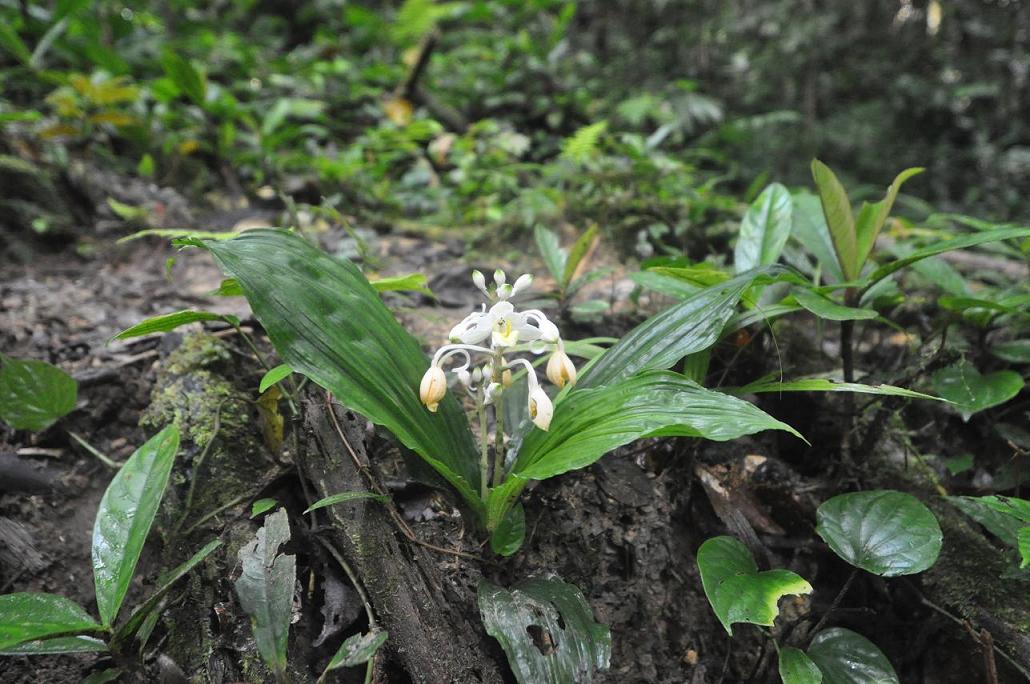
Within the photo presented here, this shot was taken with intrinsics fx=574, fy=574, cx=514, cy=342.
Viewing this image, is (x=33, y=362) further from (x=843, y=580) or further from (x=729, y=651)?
(x=843, y=580)

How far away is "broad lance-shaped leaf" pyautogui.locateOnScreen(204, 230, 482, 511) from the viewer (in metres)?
1.27

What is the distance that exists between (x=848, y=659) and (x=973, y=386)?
1020mm

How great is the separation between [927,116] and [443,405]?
7.54 meters

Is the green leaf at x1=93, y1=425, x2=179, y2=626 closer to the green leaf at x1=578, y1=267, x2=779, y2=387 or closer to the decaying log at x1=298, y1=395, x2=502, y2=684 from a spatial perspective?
the decaying log at x1=298, y1=395, x2=502, y2=684

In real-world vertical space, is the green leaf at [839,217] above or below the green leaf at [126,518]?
above

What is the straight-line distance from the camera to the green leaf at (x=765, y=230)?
200 cm

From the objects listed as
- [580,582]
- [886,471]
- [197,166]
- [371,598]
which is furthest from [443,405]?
[197,166]

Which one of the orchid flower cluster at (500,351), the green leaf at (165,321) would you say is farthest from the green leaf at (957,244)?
the green leaf at (165,321)

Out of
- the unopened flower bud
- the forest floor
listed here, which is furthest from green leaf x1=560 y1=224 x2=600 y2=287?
the unopened flower bud

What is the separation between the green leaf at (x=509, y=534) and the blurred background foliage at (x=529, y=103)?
1.82 m

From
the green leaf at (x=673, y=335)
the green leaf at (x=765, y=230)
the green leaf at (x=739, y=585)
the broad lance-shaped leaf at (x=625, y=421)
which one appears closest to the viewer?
the broad lance-shaped leaf at (x=625, y=421)

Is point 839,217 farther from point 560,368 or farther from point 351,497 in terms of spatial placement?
point 351,497

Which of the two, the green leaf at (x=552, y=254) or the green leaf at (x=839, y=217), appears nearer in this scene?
the green leaf at (x=839, y=217)

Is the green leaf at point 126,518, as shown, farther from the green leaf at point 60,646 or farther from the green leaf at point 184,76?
the green leaf at point 184,76
